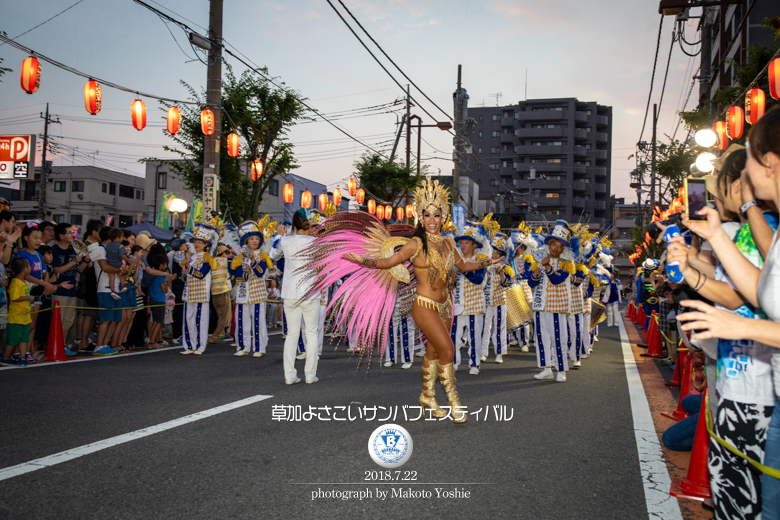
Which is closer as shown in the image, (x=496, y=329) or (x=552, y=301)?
Answer: (x=552, y=301)

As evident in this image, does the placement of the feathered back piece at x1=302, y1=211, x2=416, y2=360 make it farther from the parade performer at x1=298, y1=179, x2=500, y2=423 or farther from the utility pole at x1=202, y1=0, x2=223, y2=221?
the utility pole at x1=202, y1=0, x2=223, y2=221

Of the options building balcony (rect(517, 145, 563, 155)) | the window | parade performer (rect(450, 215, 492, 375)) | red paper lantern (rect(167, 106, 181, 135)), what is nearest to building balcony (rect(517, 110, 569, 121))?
building balcony (rect(517, 145, 563, 155))

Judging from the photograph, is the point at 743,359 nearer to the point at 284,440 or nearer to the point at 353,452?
the point at 353,452

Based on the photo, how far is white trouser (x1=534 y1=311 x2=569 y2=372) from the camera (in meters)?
7.50

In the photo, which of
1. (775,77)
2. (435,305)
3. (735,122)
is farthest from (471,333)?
(735,122)

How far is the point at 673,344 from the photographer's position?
8836 millimetres

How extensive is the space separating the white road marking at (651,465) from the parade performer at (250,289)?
5.70 meters

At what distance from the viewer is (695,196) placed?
2.60 metres

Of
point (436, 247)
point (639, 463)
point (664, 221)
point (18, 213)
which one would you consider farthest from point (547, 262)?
point (18, 213)

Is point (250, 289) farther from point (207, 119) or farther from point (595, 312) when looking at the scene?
point (595, 312)

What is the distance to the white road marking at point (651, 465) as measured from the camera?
3263mm

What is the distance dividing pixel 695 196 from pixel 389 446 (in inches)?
92.2

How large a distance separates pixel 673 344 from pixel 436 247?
5.49 metres

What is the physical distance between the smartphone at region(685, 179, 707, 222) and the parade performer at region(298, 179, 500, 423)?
2894mm
